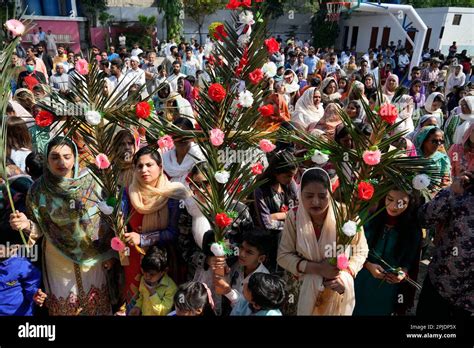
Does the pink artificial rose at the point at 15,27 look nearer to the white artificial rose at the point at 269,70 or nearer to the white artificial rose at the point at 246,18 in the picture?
the white artificial rose at the point at 246,18

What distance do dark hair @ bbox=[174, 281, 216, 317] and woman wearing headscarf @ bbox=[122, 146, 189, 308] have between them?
313 millimetres

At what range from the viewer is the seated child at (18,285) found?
218 centimetres

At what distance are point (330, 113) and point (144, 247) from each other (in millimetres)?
2801

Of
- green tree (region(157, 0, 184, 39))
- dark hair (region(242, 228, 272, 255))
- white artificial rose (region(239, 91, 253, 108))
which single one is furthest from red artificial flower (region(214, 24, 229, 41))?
green tree (region(157, 0, 184, 39))

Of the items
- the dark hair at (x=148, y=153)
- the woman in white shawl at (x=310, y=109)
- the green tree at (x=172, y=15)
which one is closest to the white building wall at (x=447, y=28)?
the green tree at (x=172, y=15)

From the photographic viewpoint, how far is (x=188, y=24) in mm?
22516

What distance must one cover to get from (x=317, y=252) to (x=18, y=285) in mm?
1736

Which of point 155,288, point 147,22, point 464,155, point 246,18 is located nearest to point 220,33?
point 246,18

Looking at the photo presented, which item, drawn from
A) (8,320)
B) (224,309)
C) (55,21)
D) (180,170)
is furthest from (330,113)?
(55,21)

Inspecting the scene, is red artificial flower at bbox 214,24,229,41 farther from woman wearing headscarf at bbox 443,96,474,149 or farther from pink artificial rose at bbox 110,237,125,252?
woman wearing headscarf at bbox 443,96,474,149

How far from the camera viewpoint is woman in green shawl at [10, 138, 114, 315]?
2.15m

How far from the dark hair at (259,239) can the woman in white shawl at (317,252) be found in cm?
10

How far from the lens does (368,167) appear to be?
6.41 ft

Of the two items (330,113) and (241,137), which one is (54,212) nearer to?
(241,137)
